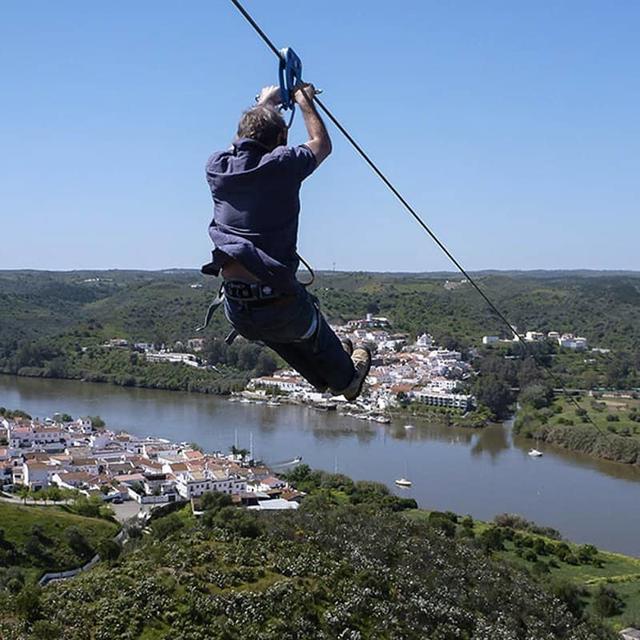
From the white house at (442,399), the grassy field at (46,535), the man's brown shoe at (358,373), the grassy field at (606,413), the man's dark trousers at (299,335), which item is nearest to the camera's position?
the man's dark trousers at (299,335)

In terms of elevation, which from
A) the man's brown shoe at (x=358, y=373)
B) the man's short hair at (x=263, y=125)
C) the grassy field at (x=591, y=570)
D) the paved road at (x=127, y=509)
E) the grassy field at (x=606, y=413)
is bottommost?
the paved road at (x=127, y=509)

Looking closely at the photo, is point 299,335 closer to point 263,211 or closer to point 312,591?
point 263,211

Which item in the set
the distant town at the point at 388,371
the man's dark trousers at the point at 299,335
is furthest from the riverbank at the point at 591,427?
the man's dark trousers at the point at 299,335

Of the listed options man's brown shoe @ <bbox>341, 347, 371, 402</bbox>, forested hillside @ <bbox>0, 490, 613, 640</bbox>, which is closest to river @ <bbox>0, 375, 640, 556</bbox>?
forested hillside @ <bbox>0, 490, 613, 640</bbox>

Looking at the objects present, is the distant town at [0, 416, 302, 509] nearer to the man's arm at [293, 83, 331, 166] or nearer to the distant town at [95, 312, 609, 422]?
the distant town at [95, 312, 609, 422]

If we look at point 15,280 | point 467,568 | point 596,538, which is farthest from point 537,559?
point 15,280

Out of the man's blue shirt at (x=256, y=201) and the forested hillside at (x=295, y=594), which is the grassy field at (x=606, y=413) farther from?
the man's blue shirt at (x=256, y=201)

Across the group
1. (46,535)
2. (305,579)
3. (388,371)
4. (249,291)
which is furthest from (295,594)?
(388,371)
